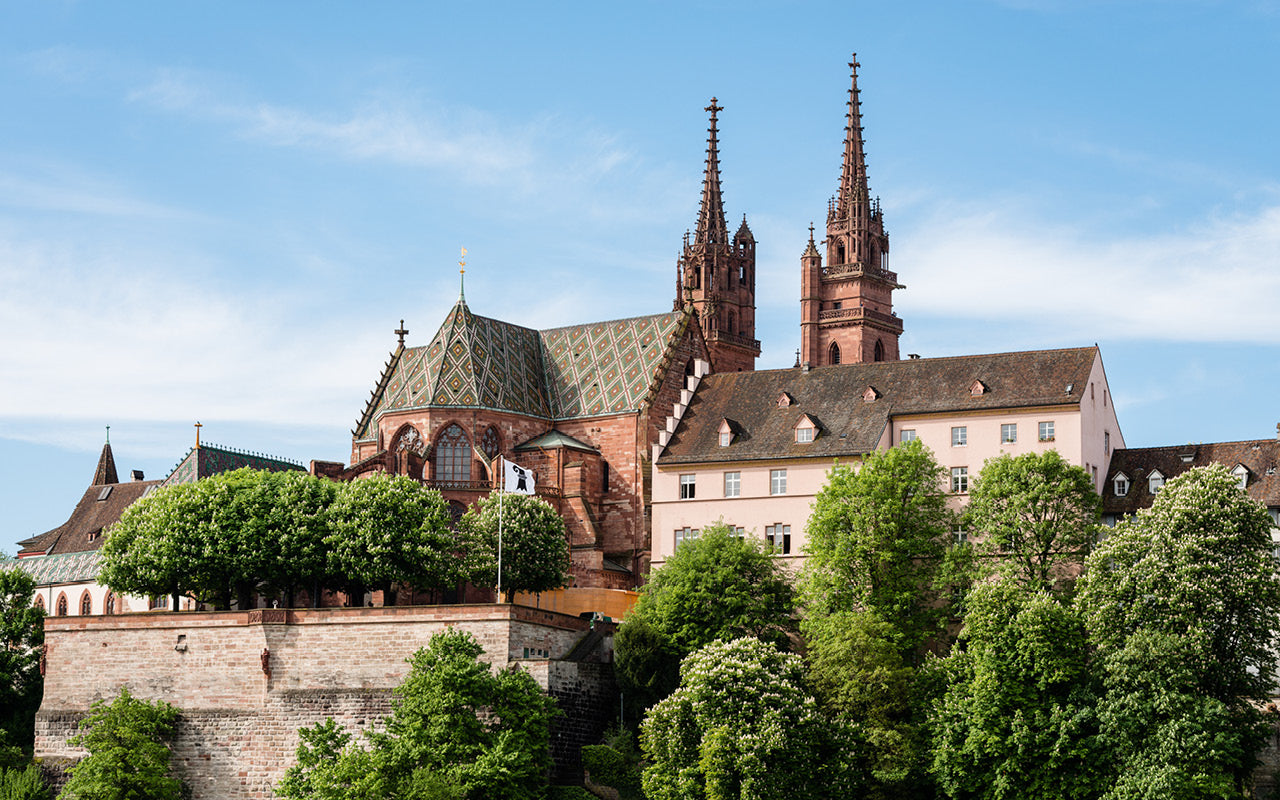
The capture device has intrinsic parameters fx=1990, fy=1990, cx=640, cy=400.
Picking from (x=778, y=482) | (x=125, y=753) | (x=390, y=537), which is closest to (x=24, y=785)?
(x=125, y=753)

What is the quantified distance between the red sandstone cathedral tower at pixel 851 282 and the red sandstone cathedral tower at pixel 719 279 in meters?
4.40

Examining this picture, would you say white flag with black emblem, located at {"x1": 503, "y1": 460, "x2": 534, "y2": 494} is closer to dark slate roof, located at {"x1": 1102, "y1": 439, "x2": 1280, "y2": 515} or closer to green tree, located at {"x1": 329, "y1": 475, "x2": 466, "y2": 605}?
green tree, located at {"x1": 329, "y1": 475, "x2": 466, "y2": 605}

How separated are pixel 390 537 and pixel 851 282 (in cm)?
6678

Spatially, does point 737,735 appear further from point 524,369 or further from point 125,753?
point 524,369

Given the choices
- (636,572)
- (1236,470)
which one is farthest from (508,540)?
(1236,470)

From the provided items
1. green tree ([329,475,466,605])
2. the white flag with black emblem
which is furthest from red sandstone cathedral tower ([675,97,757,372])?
green tree ([329,475,466,605])

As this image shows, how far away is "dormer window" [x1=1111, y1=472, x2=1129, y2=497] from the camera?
84.4 meters

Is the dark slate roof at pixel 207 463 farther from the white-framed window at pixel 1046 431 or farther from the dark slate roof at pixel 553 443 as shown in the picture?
the white-framed window at pixel 1046 431

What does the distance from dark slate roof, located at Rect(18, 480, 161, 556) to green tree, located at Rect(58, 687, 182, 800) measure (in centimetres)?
3528

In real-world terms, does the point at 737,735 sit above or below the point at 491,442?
below

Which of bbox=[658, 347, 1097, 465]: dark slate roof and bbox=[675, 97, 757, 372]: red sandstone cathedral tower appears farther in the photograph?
bbox=[675, 97, 757, 372]: red sandstone cathedral tower

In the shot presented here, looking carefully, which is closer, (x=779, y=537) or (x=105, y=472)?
(x=779, y=537)

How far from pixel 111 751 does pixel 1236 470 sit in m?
46.5

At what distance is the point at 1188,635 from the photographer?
228 ft
